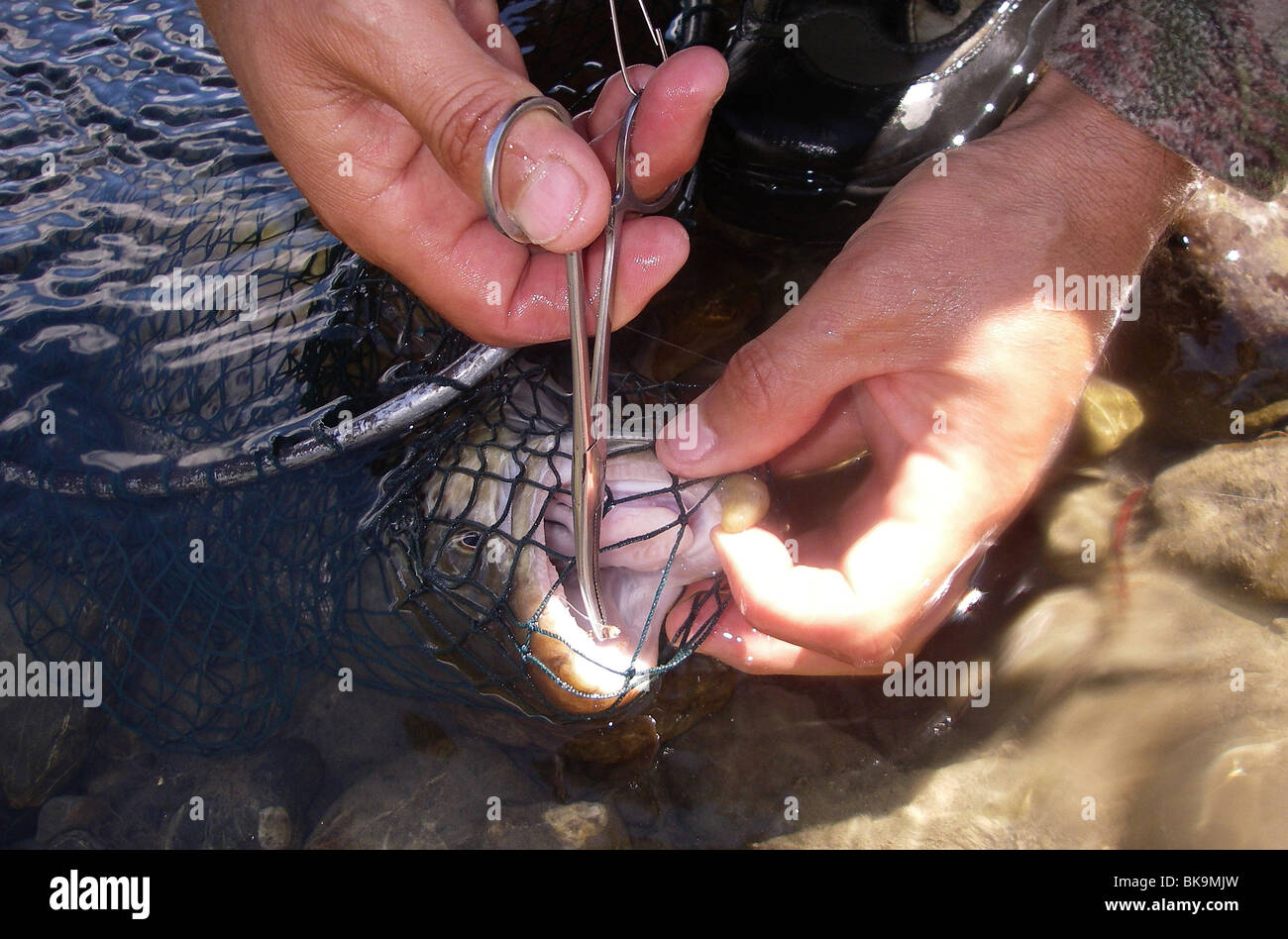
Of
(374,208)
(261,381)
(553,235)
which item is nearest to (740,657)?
(553,235)

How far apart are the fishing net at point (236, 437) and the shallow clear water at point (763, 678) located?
21mm

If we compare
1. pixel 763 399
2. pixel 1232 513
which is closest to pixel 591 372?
pixel 763 399

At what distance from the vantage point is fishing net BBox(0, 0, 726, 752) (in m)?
2.46

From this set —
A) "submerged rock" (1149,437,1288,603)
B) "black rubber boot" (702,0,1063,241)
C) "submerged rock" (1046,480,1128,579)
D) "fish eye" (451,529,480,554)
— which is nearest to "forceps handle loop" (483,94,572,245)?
"fish eye" (451,529,480,554)

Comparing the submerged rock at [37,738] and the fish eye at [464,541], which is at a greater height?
the fish eye at [464,541]

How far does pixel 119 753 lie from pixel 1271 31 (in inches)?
170

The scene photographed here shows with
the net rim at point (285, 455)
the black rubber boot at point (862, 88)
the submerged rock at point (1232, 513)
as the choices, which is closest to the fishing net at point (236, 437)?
the net rim at point (285, 455)

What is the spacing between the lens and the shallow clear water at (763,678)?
2.49 meters

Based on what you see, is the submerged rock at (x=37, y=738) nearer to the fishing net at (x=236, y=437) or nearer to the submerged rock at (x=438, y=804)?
the fishing net at (x=236, y=437)

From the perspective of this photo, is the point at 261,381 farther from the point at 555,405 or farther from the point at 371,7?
the point at 371,7

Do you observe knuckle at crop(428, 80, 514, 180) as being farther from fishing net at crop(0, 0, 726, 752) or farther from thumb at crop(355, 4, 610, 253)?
fishing net at crop(0, 0, 726, 752)

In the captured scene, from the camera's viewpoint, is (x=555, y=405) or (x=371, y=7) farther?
(x=555, y=405)

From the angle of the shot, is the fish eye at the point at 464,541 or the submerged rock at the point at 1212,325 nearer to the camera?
the fish eye at the point at 464,541
